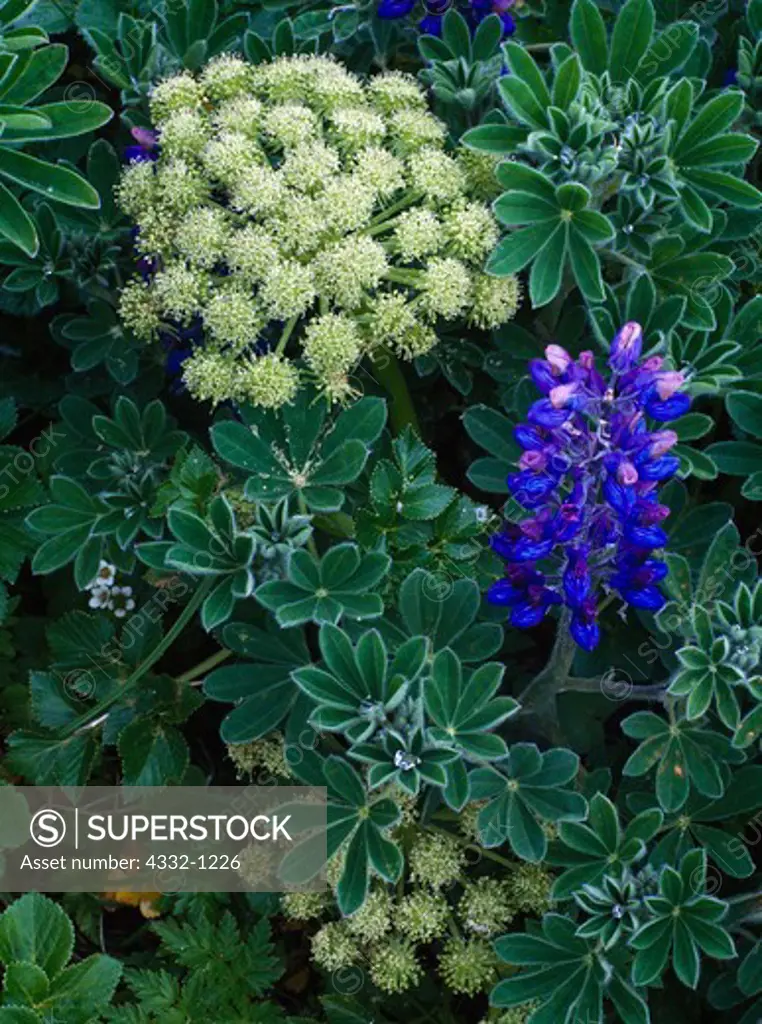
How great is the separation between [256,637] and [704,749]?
3.15 ft

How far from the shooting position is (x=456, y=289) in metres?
2.77

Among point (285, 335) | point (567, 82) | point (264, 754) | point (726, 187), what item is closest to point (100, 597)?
point (264, 754)

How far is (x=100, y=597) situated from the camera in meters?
3.47

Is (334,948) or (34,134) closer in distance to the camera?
(34,134)

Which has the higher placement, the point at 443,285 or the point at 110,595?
the point at 443,285

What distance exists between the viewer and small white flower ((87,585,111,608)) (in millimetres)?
3439

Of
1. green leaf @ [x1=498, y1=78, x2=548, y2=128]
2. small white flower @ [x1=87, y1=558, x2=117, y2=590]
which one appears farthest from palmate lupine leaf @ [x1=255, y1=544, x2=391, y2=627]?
small white flower @ [x1=87, y1=558, x2=117, y2=590]

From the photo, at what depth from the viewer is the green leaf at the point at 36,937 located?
2535mm

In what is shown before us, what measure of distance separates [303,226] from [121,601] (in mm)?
1228

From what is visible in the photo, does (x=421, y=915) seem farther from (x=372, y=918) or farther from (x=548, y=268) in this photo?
(x=548, y=268)

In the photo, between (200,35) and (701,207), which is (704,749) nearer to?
(701,207)

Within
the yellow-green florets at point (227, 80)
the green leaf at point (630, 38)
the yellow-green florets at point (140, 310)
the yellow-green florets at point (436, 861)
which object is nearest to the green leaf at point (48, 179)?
the yellow-green florets at point (140, 310)

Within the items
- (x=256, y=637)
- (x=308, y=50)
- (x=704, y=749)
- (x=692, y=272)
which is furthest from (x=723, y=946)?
(x=308, y=50)

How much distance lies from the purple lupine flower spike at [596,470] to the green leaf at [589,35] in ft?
2.78
